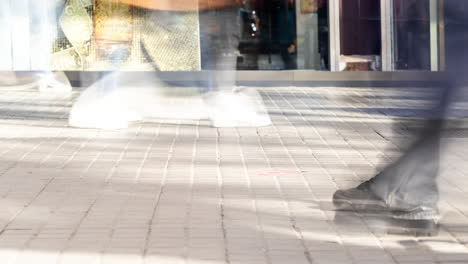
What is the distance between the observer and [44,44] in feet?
64.8

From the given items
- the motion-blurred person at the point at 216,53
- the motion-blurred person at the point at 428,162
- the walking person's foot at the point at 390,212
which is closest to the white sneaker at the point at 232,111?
the motion-blurred person at the point at 216,53

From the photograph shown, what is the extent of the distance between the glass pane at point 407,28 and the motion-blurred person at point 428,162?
13338 millimetres

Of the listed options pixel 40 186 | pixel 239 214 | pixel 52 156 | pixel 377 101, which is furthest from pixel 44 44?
pixel 239 214

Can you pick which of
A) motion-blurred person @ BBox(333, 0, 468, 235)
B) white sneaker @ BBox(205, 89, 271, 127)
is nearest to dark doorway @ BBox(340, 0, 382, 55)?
white sneaker @ BBox(205, 89, 271, 127)

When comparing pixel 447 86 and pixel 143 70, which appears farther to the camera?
pixel 143 70

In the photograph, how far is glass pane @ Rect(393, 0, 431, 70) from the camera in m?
18.9

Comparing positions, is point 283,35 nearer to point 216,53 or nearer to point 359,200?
point 216,53

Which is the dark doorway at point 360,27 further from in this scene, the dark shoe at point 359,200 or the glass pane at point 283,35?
the dark shoe at point 359,200

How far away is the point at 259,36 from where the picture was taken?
1889 centimetres

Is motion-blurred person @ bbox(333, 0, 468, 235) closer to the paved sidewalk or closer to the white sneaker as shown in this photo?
the paved sidewalk

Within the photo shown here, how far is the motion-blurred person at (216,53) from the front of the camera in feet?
36.8

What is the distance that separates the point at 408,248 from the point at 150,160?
389 cm

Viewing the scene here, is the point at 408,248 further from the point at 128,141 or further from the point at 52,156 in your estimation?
the point at 128,141

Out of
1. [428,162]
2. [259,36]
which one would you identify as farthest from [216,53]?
[428,162]
